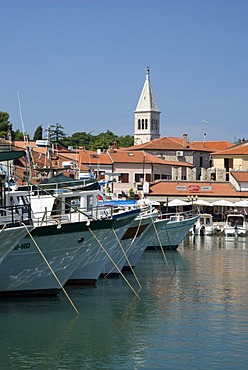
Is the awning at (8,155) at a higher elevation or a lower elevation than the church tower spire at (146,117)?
lower

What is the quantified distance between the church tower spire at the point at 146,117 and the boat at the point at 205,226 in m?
92.9

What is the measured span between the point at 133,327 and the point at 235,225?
179 feet

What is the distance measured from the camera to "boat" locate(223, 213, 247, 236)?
7688 centimetres

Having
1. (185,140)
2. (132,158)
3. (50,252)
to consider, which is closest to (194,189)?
(132,158)

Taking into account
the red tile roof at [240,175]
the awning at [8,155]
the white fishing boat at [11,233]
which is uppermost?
the red tile roof at [240,175]

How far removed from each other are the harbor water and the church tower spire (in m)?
135

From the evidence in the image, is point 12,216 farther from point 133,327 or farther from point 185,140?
point 185,140

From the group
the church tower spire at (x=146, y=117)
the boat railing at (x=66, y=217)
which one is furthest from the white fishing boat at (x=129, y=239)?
the church tower spire at (x=146, y=117)

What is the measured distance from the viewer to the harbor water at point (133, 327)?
22.4m

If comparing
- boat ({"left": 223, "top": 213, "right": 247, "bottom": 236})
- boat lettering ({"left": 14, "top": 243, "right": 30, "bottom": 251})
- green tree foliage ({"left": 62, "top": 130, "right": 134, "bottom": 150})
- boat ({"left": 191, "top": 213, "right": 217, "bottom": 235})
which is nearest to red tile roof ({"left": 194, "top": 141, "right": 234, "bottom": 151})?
green tree foliage ({"left": 62, "top": 130, "right": 134, "bottom": 150})

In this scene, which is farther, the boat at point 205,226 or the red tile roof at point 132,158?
the red tile roof at point 132,158

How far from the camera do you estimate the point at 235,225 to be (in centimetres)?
7981

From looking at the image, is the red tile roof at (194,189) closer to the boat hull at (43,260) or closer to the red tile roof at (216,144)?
the red tile roof at (216,144)

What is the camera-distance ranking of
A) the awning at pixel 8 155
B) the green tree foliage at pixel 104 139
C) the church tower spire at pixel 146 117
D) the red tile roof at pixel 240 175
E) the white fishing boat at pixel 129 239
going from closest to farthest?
1. the awning at pixel 8 155
2. the white fishing boat at pixel 129 239
3. the red tile roof at pixel 240 175
4. the green tree foliage at pixel 104 139
5. the church tower spire at pixel 146 117
